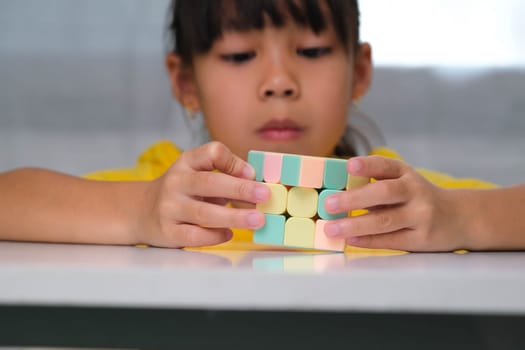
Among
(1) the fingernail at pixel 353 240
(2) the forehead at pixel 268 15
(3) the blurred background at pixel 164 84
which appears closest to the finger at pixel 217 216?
(1) the fingernail at pixel 353 240

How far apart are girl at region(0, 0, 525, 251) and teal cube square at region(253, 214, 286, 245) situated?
0.6 inches

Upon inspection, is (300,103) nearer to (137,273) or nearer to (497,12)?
(137,273)

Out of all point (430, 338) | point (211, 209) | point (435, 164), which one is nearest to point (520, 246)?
point (430, 338)

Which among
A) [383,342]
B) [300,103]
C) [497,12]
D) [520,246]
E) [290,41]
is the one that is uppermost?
[497,12]

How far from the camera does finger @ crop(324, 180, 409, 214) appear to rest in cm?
75

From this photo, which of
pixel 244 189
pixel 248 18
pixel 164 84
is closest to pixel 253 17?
pixel 248 18

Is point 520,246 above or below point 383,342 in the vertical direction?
above

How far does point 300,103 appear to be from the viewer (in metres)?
1.25

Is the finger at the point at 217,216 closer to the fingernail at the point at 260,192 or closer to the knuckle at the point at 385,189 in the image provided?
the fingernail at the point at 260,192

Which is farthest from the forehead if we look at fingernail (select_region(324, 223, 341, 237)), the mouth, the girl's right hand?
fingernail (select_region(324, 223, 341, 237))

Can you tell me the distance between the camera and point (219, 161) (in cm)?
80

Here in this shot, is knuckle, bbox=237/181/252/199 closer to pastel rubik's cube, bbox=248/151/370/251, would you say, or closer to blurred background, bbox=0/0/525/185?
pastel rubik's cube, bbox=248/151/370/251

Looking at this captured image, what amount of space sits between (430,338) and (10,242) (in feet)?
1.70

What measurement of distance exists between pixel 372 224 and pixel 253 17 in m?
0.61
